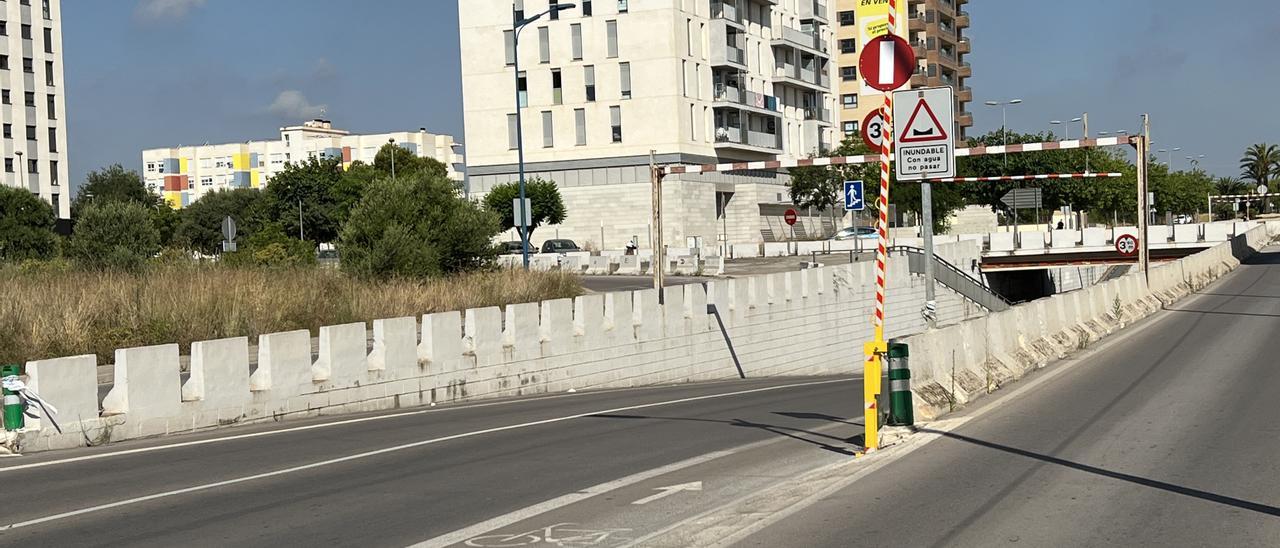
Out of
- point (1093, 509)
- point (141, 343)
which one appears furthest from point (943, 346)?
point (141, 343)

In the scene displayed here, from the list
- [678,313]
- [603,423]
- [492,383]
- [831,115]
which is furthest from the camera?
[831,115]

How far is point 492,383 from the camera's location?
21828 millimetres

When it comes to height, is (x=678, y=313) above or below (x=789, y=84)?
below

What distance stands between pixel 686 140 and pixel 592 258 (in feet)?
77.7

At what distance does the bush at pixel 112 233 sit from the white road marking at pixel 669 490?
909 inches

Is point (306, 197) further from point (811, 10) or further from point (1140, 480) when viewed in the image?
point (1140, 480)

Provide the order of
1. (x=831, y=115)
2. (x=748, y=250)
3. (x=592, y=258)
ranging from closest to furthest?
(x=592, y=258) → (x=748, y=250) → (x=831, y=115)

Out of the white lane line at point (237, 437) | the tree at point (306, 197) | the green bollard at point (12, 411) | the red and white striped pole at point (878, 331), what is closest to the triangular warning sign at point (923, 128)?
the red and white striped pole at point (878, 331)

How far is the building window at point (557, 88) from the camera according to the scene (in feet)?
264

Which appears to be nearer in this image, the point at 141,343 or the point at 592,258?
the point at 141,343

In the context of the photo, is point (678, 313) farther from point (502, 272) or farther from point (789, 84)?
point (789, 84)

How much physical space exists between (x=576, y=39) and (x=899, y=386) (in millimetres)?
69516

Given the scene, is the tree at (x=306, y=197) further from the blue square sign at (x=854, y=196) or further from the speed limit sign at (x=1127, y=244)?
the blue square sign at (x=854, y=196)

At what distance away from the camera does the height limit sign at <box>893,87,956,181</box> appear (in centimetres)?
1426
